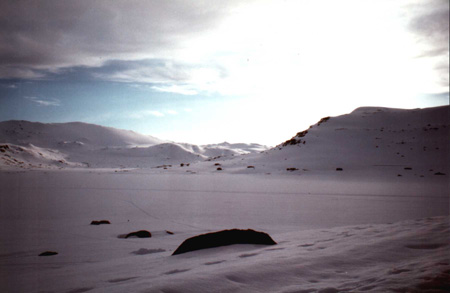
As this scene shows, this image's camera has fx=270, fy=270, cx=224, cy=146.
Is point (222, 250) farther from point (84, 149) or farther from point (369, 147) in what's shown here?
point (84, 149)

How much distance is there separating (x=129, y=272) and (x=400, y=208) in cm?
553

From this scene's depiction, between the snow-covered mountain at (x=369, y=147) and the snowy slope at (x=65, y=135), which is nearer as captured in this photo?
the snow-covered mountain at (x=369, y=147)

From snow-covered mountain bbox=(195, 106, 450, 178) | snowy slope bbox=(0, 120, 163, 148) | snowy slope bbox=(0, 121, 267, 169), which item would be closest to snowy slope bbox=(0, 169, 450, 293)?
snow-covered mountain bbox=(195, 106, 450, 178)

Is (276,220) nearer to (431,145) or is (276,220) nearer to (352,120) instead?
(431,145)

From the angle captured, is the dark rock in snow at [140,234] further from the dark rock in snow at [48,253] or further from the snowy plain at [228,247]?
the dark rock in snow at [48,253]

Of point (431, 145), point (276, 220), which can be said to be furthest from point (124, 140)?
point (276, 220)

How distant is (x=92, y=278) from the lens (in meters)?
2.27

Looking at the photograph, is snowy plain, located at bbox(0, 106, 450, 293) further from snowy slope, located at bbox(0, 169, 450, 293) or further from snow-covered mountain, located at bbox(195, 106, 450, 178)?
snow-covered mountain, located at bbox(195, 106, 450, 178)

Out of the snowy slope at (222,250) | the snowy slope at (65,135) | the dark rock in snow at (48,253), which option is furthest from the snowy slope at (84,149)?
the dark rock in snow at (48,253)

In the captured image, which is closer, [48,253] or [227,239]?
[48,253]

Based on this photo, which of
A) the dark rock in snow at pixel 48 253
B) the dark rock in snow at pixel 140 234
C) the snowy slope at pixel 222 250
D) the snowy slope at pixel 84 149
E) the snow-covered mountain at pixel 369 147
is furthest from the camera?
the snowy slope at pixel 84 149

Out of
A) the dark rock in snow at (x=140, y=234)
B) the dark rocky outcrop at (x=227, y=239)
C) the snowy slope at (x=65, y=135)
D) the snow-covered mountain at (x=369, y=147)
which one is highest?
the snowy slope at (x=65, y=135)

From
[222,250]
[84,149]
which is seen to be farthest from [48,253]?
[84,149]

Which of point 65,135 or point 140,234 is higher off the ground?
point 65,135
